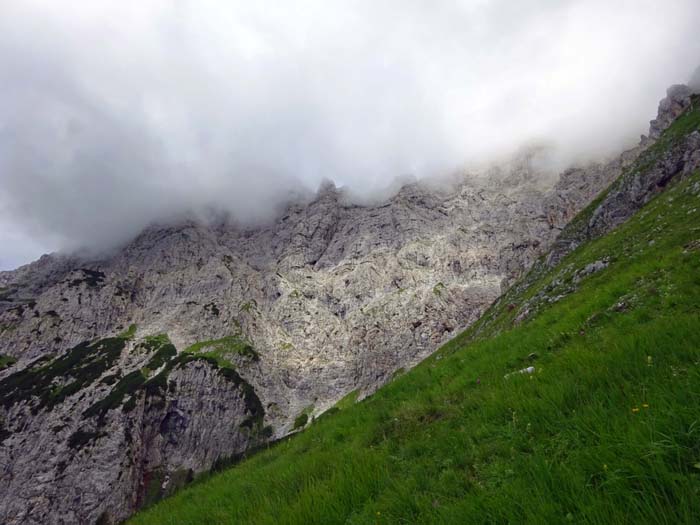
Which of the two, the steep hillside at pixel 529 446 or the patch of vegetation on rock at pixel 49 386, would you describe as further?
the patch of vegetation on rock at pixel 49 386

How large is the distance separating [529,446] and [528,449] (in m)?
0.05

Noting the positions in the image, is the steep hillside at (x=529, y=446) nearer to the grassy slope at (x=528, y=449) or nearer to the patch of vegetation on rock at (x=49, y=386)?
the grassy slope at (x=528, y=449)

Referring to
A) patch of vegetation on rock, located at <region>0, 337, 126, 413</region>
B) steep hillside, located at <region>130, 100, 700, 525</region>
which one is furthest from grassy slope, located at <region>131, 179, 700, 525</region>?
patch of vegetation on rock, located at <region>0, 337, 126, 413</region>

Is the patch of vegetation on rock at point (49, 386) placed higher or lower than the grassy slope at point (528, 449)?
higher

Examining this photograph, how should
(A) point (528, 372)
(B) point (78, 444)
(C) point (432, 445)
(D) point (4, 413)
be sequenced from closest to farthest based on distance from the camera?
(C) point (432, 445), (A) point (528, 372), (B) point (78, 444), (D) point (4, 413)

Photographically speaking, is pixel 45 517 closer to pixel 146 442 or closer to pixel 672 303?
pixel 146 442

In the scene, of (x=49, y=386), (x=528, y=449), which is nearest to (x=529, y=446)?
(x=528, y=449)

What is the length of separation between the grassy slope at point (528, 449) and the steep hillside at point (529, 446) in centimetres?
2

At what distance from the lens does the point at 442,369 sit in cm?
1361

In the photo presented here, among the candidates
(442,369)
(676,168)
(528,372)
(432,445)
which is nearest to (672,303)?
(528,372)

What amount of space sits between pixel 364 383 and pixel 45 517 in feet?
466

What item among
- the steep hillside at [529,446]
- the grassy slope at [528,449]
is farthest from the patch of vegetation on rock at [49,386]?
the steep hillside at [529,446]

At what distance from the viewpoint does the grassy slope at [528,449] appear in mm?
3207

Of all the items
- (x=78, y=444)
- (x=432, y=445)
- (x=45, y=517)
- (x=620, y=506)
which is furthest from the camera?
(x=78, y=444)
